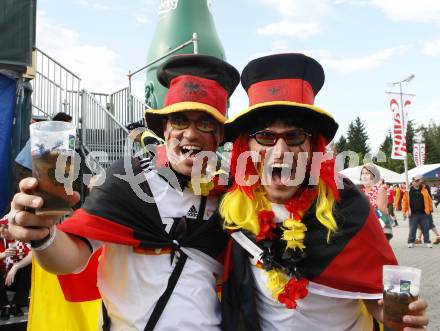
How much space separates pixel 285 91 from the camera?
2.35 metres

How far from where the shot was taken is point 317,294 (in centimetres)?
218

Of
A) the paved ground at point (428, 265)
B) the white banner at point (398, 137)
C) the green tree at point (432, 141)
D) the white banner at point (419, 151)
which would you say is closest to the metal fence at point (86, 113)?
the paved ground at point (428, 265)

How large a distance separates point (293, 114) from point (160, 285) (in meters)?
1.09

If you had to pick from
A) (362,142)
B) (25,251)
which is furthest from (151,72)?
(362,142)

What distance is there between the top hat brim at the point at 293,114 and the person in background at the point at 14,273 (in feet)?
11.7

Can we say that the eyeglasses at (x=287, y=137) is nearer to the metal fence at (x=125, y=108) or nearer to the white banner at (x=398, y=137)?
the metal fence at (x=125, y=108)

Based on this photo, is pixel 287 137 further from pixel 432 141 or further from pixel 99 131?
pixel 432 141

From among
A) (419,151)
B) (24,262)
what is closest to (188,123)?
(24,262)

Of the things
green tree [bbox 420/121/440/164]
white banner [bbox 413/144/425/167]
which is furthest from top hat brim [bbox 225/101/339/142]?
green tree [bbox 420/121/440/164]

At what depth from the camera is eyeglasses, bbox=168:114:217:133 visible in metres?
2.52

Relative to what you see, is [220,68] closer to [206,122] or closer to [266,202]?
[206,122]

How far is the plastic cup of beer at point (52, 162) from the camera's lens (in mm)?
1611

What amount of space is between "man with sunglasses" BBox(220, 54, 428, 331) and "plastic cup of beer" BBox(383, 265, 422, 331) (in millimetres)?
282

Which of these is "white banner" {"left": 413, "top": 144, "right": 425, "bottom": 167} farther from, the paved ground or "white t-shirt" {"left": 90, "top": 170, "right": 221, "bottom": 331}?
"white t-shirt" {"left": 90, "top": 170, "right": 221, "bottom": 331}
